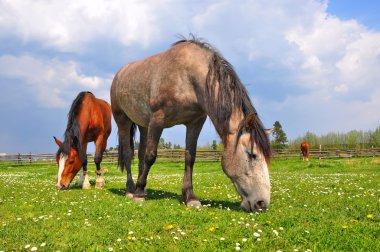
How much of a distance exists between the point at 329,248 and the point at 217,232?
1502 mm

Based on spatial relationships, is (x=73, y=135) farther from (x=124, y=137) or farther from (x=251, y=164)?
(x=251, y=164)

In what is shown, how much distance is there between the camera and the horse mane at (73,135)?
10.8 metres

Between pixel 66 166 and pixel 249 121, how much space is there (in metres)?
7.41

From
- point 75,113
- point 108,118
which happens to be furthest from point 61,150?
point 108,118

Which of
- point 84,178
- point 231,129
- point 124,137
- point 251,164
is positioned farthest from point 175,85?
point 84,178

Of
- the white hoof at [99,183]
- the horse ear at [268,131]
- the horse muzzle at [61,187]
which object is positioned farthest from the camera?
the white hoof at [99,183]

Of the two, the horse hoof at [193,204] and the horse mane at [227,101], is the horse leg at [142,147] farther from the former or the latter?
the horse mane at [227,101]

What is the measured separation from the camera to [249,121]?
583 centimetres

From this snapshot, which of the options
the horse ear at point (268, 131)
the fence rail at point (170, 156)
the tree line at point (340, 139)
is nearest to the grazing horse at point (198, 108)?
the horse ear at point (268, 131)

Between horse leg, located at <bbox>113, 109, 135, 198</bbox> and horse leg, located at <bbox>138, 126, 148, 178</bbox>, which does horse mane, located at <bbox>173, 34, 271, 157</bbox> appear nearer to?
horse leg, located at <bbox>138, 126, 148, 178</bbox>

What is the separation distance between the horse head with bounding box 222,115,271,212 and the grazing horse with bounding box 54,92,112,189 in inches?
264

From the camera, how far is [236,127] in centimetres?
611

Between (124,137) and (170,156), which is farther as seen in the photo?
(170,156)

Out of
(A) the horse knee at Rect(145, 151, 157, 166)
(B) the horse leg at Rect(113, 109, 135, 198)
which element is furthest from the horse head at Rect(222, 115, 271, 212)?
(B) the horse leg at Rect(113, 109, 135, 198)
